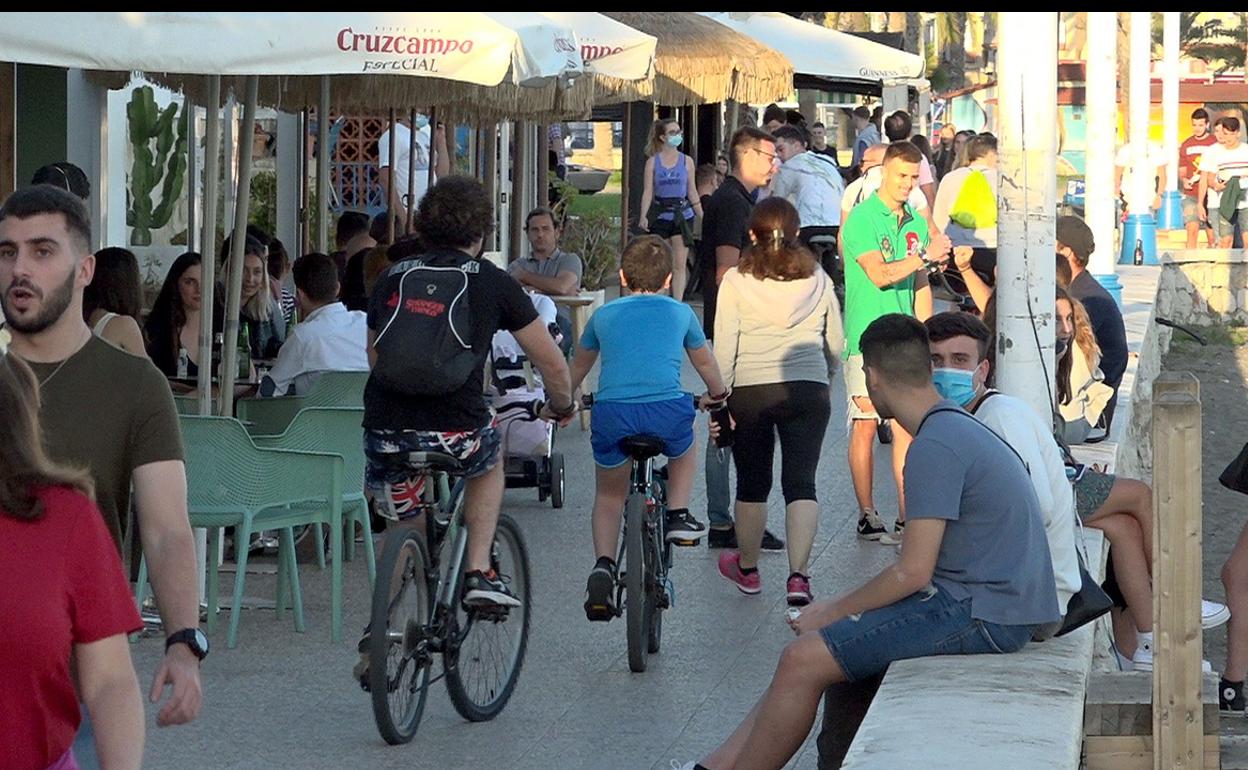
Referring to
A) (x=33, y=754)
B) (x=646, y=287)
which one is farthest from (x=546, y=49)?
(x=33, y=754)

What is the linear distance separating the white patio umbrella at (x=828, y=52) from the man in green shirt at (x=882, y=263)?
387 inches

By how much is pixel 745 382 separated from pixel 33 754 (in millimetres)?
5500

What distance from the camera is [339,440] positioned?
313 inches

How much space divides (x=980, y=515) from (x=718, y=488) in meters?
4.34

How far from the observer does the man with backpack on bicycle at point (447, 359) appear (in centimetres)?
614

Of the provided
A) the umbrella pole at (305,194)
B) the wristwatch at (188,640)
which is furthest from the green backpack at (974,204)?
the wristwatch at (188,640)

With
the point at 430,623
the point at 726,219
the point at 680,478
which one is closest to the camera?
the point at 430,623

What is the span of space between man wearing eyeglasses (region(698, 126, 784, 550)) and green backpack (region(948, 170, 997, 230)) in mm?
1526

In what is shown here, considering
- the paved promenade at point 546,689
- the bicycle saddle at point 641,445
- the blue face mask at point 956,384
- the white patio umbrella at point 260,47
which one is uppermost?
the white patio umbrella at point 260,47

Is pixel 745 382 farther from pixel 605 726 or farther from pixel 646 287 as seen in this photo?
pixel 605 726

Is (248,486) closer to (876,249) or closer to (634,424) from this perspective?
(634,424)

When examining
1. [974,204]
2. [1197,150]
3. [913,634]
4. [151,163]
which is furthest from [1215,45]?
[913,634]

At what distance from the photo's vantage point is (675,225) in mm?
19234

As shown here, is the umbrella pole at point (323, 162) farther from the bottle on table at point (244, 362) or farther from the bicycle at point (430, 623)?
the bicycle at point (430, 623)
